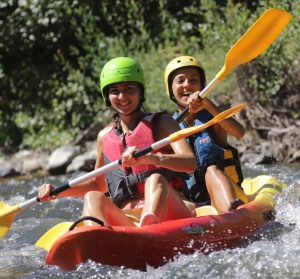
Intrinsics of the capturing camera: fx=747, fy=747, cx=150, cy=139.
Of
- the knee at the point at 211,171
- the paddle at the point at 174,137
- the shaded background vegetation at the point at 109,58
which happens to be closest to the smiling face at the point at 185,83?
the knee at the point at 211,171

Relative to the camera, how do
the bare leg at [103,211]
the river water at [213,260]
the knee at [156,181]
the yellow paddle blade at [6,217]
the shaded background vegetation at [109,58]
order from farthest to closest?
1. the shaded background vegetation at [109,58]
2. the yellow paddle blade at [6,217]
3. the knee at [156,181]
4. the bare leg at [103,211]
5. the river water at [213,260]

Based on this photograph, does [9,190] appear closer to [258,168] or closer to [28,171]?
[28,171]

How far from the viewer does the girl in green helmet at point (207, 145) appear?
455cm

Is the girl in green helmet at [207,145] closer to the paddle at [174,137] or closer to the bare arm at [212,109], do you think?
the bare arm at [212,109]

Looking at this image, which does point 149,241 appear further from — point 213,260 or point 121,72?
point 121,72

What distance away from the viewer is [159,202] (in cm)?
392

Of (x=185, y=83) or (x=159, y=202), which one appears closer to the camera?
(x=159, y=202)

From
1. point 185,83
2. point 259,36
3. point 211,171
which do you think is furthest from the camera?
point 185,83

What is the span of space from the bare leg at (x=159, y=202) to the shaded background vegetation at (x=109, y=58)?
4.17 meters

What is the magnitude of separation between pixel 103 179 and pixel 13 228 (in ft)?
4.91

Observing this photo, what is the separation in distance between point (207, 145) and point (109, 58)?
5.39m

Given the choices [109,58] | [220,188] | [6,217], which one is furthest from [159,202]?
[109,58]

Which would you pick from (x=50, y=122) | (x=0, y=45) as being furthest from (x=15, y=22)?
(x=50, y=122)

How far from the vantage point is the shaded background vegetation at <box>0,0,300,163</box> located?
839 cm
